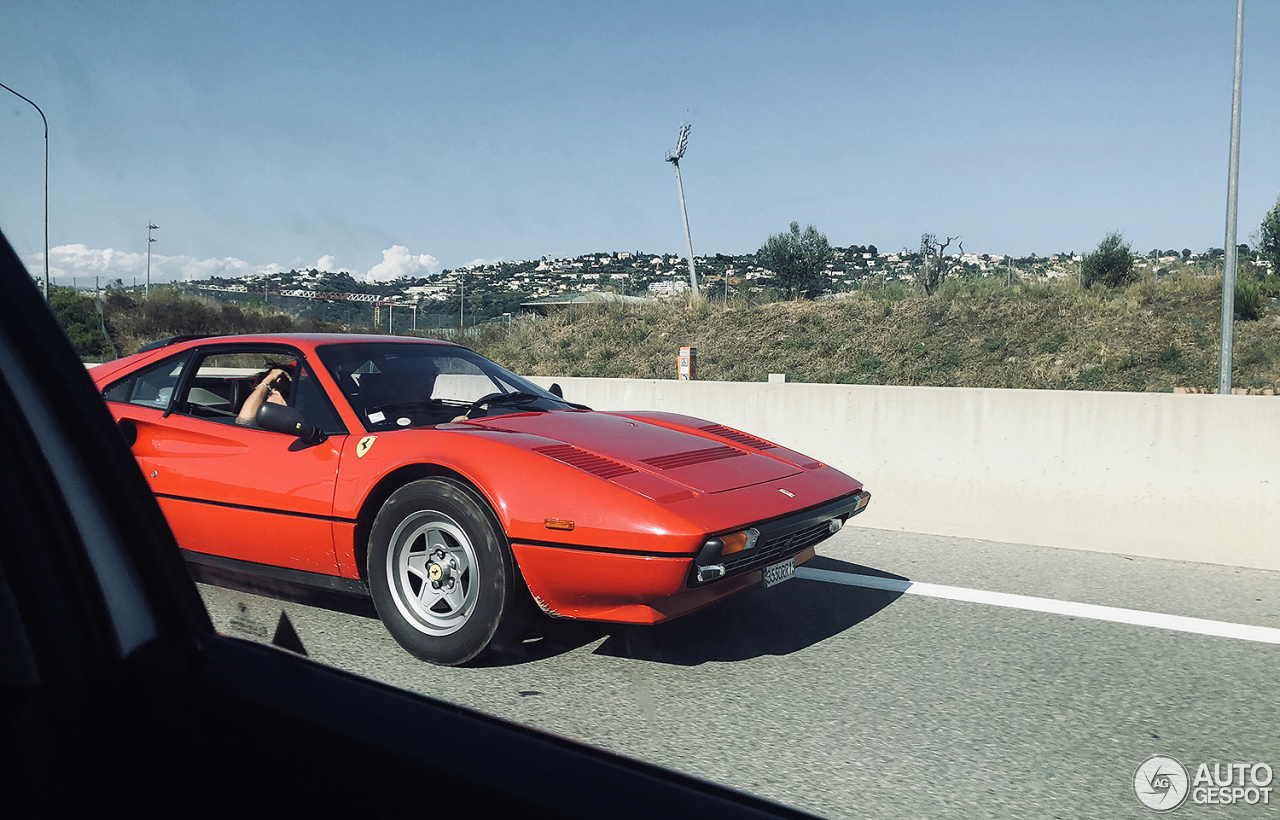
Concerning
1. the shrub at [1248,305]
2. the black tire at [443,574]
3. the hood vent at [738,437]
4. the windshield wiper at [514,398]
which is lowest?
the black tire at [443,574]

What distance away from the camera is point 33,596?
1.07 m

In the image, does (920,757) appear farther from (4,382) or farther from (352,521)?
(4,382)

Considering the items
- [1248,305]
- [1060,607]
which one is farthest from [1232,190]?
[1060,607]

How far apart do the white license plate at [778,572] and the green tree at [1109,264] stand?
25.2 meters

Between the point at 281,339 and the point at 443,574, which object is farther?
the point at 281,339

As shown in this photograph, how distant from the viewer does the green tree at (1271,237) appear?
2872 cm

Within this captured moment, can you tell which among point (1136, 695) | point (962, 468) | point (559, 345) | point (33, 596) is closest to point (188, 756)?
point (33, 596)

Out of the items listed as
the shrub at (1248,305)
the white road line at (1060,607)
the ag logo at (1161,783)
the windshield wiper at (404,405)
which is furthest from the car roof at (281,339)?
the shrub at (1248,305)

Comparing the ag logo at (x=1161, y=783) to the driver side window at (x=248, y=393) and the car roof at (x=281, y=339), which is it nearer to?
the driver side window at (x=248, y=393)

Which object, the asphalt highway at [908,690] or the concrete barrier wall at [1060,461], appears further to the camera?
the concrete barrier wall at [1060,461]

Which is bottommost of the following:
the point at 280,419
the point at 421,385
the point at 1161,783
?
the point at 1161,783

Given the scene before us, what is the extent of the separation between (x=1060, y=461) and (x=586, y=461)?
13.9ft

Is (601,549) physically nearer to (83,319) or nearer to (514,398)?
(514,398)

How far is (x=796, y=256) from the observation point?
127 ft
